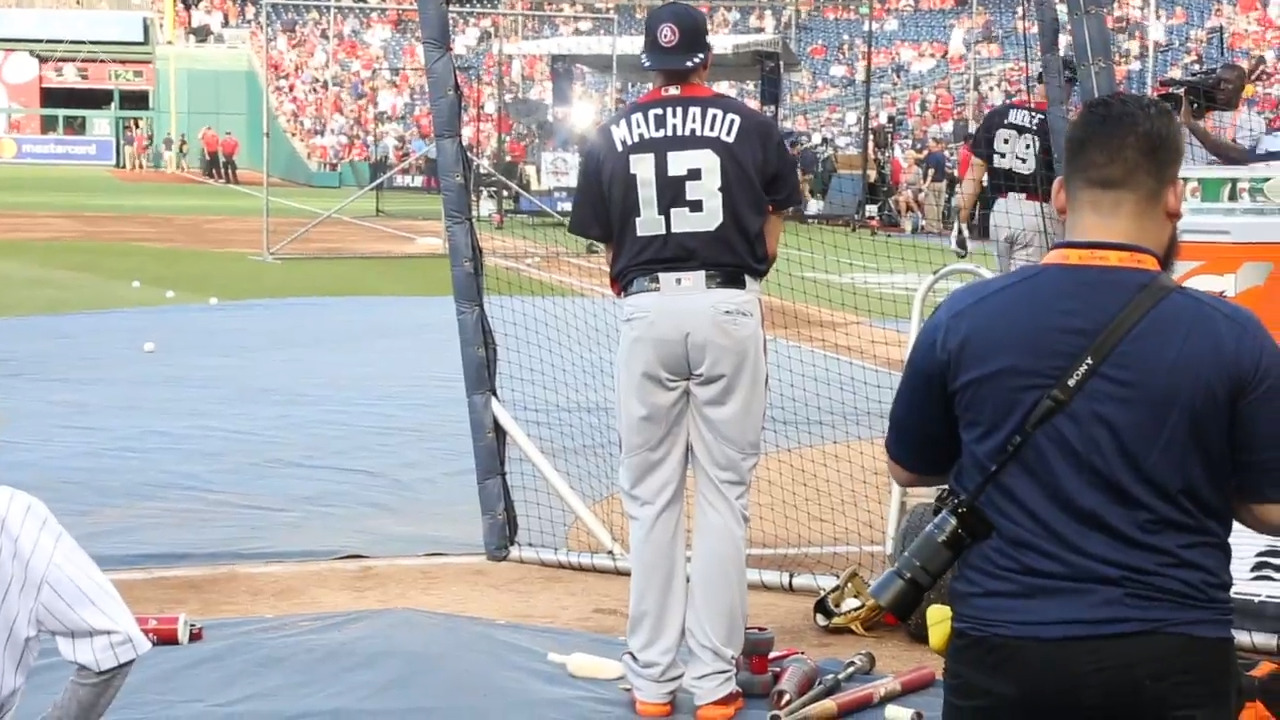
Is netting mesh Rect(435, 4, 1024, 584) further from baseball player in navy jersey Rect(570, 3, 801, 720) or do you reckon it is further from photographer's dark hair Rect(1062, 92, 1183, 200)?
photographer's dark hair Rect(1062, 92, 1183, 200)

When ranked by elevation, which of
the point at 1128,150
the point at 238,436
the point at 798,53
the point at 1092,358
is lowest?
the point at 238,436

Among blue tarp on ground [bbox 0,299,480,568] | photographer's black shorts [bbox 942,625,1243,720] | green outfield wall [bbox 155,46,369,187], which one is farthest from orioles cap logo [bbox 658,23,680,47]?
green outfield wall [bbox 155,46,369,187]

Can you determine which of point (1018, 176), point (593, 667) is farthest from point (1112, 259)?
point (1018, 176)

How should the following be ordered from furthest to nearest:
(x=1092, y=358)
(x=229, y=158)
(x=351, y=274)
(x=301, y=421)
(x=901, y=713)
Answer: (x=229, y=158), (x=351, y=274), (x=301, y=421), (x=901, y=713), (x=1092, y=358)

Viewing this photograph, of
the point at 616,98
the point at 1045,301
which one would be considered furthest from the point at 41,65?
the point at 1045,301

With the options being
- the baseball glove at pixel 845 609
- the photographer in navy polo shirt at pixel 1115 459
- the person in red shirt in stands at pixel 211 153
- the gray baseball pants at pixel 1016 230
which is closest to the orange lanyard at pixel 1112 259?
the photographer in navy polo shirt at pixel 1115 459

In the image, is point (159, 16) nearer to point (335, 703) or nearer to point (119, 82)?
point (119, 82)

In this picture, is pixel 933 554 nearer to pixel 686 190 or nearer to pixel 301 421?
pixel 686 190

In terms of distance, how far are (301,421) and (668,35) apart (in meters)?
5.84

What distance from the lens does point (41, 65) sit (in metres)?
45.8

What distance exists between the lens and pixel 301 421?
32.0 feet

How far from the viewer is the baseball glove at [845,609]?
221 inches

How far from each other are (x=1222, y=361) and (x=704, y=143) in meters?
2.48

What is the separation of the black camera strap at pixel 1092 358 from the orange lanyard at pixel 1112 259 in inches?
1.2
